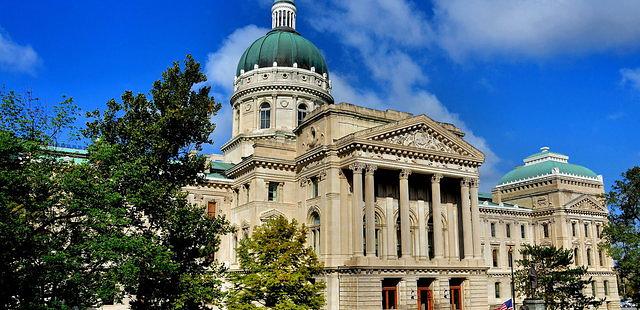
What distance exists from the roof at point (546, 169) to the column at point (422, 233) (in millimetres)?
34406

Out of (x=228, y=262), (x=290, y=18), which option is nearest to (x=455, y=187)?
(x=228, y=262)

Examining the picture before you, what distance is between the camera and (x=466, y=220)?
4931 centimetres

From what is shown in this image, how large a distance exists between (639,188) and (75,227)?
40.7m

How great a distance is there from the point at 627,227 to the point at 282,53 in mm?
40168

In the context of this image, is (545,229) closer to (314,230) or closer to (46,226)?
(314,230)

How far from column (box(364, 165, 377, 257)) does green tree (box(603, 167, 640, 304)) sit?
60.3ft

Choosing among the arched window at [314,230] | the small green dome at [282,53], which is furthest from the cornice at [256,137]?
the arched window at [314,230]

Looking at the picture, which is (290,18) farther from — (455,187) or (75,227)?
(75,227)

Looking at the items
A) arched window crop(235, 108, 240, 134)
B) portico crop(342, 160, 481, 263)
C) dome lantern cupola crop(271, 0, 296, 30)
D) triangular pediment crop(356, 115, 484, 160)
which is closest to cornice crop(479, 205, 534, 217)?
portico crop(342, 160, 481, 263)

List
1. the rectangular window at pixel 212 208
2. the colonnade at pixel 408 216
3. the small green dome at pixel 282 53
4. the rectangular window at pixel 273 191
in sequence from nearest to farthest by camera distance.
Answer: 1. the colonnade at pixel 408 216
2. the rectangular window at pixel 273 191
3. the rectangular window at pixel 212 208
4. the small green dome at pixel 282 53

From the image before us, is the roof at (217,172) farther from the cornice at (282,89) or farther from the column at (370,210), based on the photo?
the column at (370,210)

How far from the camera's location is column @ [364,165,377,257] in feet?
140

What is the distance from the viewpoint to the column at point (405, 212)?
44.9 metres

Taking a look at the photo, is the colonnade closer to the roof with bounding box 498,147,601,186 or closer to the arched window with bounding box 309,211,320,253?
the arched window with bounding box 309,211,320,253
